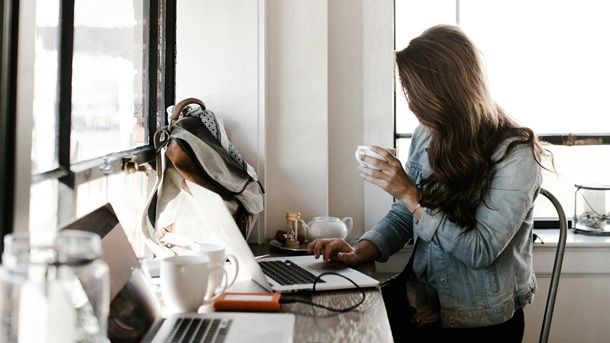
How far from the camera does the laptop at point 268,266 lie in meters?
1.56

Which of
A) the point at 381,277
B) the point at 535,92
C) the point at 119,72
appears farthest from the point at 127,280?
the point at 535,92

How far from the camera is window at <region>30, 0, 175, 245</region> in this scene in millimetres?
1384

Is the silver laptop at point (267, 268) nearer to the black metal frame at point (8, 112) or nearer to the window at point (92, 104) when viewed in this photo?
the window at point (92, 104)

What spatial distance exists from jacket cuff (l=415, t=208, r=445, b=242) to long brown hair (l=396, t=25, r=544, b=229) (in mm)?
21

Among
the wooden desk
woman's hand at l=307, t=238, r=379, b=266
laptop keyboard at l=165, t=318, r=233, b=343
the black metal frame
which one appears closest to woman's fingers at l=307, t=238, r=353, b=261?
woman's hand at l=307, t=238, r=379, b=266

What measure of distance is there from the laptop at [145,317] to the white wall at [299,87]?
4.07 ft

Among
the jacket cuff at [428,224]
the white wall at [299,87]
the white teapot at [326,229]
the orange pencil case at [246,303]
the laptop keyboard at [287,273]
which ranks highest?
the white wall at [299,87]

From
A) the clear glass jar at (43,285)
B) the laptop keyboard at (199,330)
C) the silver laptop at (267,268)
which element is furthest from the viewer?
the silver laptop at (267,268)

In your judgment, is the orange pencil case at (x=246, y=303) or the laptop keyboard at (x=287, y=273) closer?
the orange pencil case at (x=246, y=303)

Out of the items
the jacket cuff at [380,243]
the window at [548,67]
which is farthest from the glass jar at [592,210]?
the jacket cuff at [380,243]

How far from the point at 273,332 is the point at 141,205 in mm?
1045

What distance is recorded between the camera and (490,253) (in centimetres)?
185

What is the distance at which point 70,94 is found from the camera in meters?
1.50

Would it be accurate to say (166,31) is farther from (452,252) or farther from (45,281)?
(45,281)
